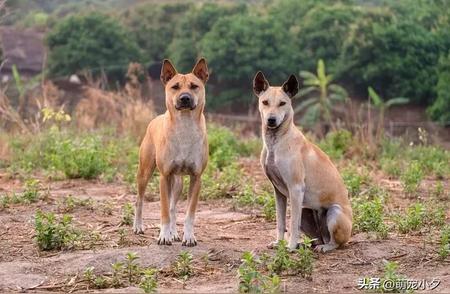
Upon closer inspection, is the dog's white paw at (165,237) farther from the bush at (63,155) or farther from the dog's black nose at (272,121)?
the bush at (63,155)

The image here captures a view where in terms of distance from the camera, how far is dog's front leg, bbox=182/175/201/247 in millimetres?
6781

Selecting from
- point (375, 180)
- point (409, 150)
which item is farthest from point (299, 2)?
point (375, 180)

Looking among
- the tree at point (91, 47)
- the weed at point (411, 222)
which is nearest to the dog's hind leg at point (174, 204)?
the weed at point (411, 222)

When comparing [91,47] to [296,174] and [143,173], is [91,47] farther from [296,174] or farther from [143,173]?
[296,174]

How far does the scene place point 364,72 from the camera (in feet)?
99.0

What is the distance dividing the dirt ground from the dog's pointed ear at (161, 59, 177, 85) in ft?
4.80

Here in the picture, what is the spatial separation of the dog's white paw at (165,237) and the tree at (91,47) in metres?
24.2

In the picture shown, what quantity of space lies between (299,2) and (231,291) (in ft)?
103

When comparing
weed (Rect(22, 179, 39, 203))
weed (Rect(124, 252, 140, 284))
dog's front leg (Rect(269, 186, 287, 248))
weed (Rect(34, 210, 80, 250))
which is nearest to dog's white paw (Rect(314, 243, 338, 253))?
dog's front leg (Rect(269, 186, 287, 248))

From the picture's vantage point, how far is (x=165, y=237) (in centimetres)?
676

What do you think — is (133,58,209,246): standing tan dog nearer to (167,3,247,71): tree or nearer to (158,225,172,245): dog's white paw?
(158,225,172,245): dog's white paw

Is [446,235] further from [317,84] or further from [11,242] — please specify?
[317,84]

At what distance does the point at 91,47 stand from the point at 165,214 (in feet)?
81.6

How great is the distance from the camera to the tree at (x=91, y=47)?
101ft
